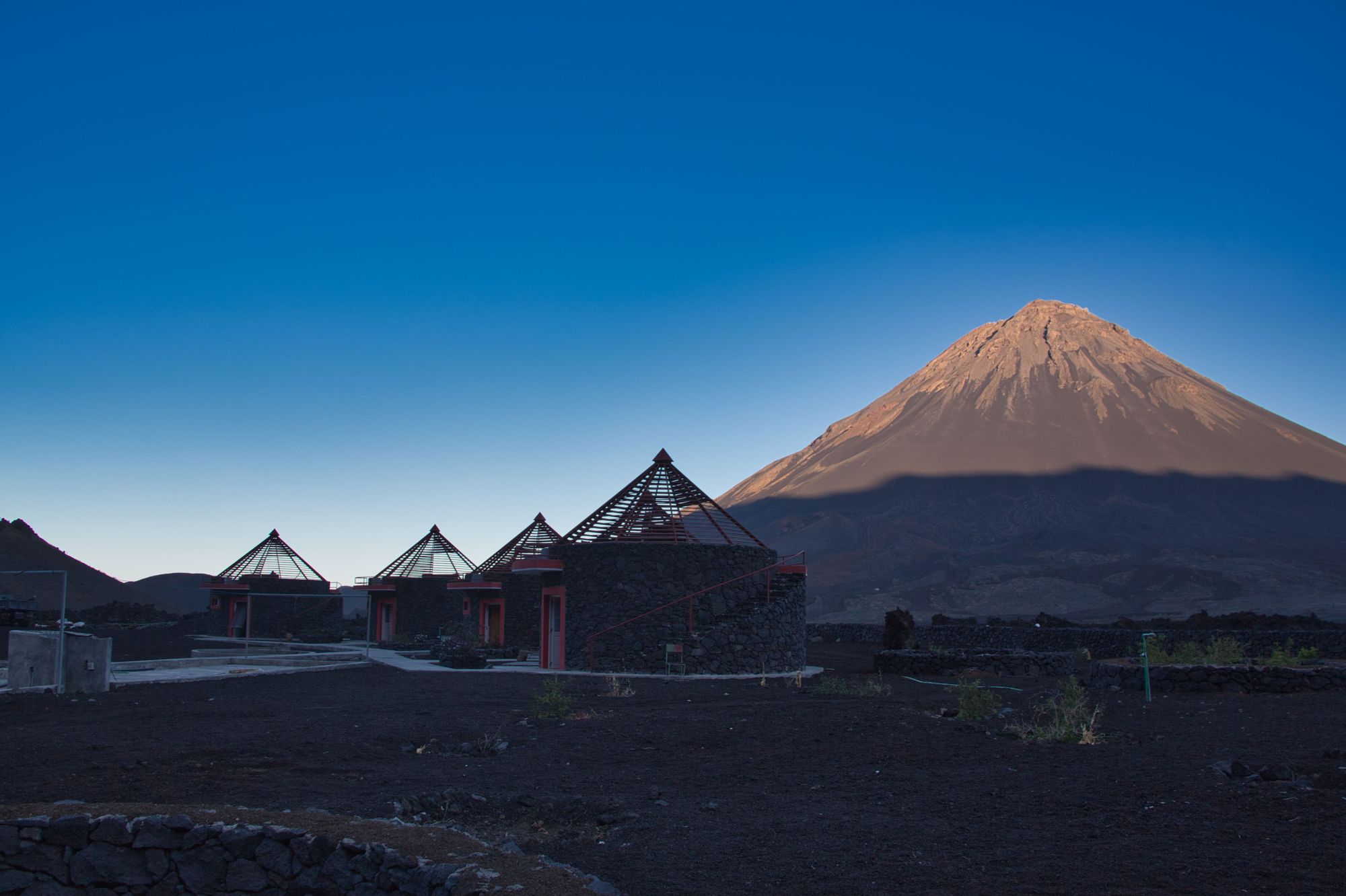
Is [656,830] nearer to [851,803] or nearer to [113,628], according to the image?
[851,803]

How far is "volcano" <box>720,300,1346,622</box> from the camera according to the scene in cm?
6384

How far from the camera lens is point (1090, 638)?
34125 mm

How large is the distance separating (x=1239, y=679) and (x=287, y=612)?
4036 cm

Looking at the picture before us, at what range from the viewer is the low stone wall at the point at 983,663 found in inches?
943

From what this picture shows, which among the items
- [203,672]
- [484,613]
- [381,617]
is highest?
[484,613]

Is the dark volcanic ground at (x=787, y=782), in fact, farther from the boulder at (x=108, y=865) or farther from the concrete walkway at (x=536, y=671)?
the concrete walkway at (x=536, y=671)

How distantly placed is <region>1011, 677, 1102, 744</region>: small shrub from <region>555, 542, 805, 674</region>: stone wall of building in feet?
35.0

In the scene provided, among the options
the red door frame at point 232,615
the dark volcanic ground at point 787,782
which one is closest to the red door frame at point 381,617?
the red door frame at point 232,615

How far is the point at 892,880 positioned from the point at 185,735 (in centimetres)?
932

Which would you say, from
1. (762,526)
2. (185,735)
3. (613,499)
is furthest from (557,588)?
(762,526)

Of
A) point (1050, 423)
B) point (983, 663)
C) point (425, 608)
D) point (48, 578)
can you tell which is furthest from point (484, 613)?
point (1050, 423)

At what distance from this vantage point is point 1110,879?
5922mm

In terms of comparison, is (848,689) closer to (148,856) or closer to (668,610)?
(668,610)

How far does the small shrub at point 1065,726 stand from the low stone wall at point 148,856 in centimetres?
813
